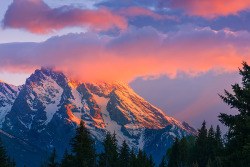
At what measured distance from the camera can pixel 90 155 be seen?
6044 cm

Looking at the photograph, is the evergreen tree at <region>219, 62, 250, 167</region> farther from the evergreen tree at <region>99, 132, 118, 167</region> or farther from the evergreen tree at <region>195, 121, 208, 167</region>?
the evergreen tree at <region>195, 121, 208, 167</region>

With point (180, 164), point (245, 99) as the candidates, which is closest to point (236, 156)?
point (245, 99)

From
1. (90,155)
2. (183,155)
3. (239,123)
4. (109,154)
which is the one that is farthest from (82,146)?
(183,155)

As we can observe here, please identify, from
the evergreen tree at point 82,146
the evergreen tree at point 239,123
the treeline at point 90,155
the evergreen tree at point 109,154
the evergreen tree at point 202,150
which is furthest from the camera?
the evergreen tree at point 202,150

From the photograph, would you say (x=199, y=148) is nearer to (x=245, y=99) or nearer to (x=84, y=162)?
(x=84, y=162)

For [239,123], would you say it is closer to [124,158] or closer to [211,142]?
[124,158]

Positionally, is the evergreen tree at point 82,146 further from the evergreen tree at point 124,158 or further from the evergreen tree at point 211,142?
the evergreen tree at point 211,142

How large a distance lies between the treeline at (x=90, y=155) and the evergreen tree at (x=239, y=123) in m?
29.0

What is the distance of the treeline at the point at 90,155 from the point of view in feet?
193

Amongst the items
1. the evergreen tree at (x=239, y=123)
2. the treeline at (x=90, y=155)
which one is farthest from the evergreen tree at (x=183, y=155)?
the evergreen tree at (x=239, y=123)

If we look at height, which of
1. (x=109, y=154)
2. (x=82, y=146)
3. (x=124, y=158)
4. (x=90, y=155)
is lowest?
(x=90, y=155)

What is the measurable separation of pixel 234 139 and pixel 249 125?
8.73 feet

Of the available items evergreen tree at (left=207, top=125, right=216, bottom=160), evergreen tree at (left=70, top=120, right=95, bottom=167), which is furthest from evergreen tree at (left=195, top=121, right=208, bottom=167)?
evergreen tree at (left=70, top=120, right=95, bottom=167)

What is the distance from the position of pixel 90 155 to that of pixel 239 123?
107 ft
